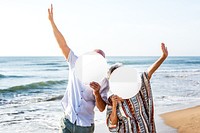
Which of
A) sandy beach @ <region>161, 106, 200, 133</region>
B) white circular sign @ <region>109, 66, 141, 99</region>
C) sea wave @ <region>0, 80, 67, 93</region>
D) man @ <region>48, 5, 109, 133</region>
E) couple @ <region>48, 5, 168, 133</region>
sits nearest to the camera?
white circular sign @ <region>109, 66, 141, 99</region>

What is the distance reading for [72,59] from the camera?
281cm

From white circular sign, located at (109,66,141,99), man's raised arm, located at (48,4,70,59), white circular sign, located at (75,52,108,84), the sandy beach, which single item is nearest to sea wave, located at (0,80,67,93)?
the sandy beach

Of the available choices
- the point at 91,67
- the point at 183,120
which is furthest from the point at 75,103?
the point at 183,120

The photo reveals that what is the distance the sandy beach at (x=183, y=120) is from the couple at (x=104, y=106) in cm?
346

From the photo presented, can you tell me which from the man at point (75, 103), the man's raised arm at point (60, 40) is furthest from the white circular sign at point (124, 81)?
the man's raised arm at point (60, 40)

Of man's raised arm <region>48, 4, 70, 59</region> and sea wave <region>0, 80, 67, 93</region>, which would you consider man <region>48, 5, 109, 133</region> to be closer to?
man's raised arm <region>48, 4, 70, 59</region>

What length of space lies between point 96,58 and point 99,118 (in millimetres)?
5211

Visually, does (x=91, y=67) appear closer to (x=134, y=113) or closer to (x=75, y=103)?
(x=134, y=113)

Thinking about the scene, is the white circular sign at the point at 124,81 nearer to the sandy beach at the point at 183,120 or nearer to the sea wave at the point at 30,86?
the sandy beach at the point at 183,120

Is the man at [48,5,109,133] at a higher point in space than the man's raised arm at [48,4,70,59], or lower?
lower

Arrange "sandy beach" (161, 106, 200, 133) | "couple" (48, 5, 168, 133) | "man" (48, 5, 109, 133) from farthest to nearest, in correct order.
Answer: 1. "sandy beach" (161, 106, 200, 133)
2. "man" (48, 5, 109, 133)
3. "couple" (48, 5, 168, 133)

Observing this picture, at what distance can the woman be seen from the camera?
A: 2.57 meters

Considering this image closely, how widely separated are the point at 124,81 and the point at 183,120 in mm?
4993

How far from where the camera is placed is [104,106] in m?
2.62
